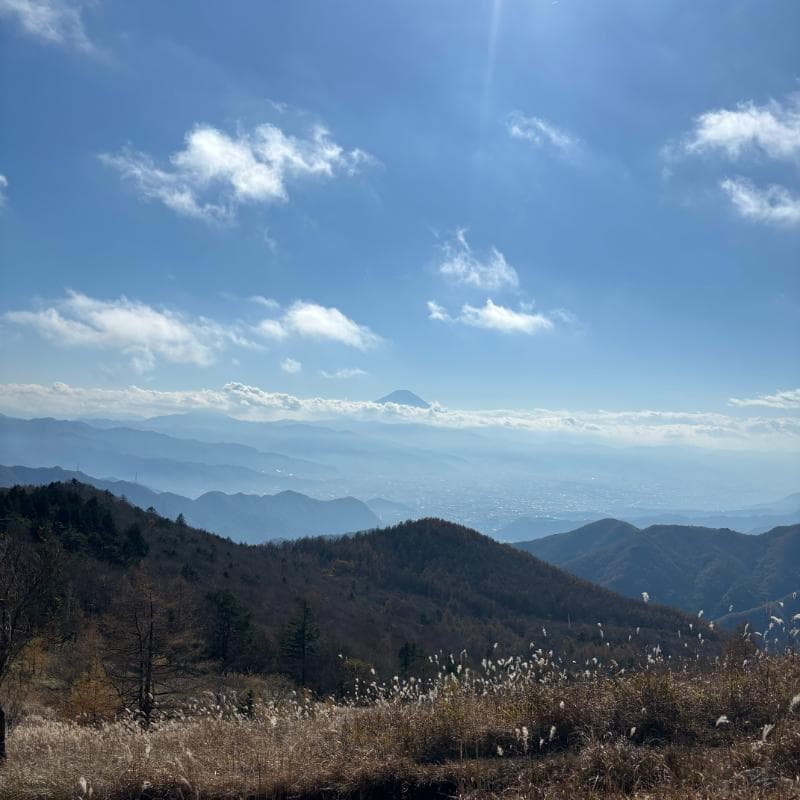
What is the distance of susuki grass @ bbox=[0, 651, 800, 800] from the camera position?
4.49 metres

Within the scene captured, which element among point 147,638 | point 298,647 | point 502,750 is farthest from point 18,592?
point 298,647

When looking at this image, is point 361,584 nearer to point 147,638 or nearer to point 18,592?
point 147,638

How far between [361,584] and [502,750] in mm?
93172

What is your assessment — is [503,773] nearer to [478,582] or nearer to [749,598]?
[478,582]

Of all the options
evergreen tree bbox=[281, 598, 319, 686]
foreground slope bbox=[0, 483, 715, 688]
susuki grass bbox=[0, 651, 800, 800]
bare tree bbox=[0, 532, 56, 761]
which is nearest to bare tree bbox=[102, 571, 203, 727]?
foreground slope bbox=[0, 483, 715, 688]

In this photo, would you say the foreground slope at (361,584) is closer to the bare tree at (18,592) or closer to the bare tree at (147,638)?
the bare tree at (147,638)

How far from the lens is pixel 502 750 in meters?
Answer: 5.20

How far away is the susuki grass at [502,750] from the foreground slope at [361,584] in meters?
11.9

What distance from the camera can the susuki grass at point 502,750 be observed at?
449 cm

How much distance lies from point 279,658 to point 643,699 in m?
36.0

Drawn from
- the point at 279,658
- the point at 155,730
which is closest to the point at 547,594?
the point at 279,658

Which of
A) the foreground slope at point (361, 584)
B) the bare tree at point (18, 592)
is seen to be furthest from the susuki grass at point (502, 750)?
the foreground slope at point (361, 584)

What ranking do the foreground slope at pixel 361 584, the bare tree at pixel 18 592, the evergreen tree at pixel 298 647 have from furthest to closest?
the foreground slope at pixel 361 584
the evergreen tree at pixel 298 647
the bare tree at pixel 18 592

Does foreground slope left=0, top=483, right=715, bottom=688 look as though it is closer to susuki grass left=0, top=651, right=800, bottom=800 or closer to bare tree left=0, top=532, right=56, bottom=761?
bare tree left=0, top=532, right=56, bottom=761
